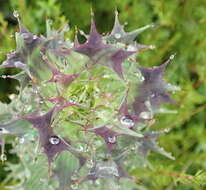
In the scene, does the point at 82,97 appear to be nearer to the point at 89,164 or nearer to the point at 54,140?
the point at 54,140

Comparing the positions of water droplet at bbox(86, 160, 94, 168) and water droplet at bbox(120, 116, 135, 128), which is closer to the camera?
water droplet at bbox(120, 116, 135, 128)

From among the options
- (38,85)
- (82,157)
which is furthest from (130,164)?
(38,85)

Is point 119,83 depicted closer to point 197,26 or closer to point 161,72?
point 161,72

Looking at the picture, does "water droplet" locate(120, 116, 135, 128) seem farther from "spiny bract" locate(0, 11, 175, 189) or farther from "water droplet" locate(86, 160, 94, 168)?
"water droplet" locate(86, 160, 94, 168)

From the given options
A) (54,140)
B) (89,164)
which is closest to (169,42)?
(89,164)

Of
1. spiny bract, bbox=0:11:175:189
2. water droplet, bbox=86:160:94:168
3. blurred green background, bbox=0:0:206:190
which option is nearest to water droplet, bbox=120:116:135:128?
spiny bract, bbox=0:11:175:189

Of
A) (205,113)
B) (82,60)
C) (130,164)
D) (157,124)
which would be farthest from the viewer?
(205,113)

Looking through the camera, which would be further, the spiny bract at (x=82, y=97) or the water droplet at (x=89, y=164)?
the water droplet at (x=89, y=164)

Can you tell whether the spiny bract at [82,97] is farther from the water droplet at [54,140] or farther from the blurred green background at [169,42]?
the blurred green background at [169,42]

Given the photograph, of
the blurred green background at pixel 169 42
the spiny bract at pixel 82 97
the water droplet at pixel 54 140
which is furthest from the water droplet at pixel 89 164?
the blurred green background at pixel 169 42
